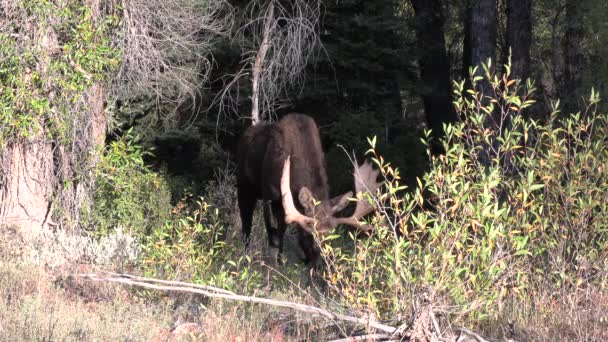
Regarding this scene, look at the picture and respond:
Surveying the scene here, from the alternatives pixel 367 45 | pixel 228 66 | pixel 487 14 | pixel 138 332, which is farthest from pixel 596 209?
pixel 228 66

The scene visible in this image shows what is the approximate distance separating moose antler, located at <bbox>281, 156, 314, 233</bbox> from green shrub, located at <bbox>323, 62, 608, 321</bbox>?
137 inches

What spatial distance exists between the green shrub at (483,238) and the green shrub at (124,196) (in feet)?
19.0

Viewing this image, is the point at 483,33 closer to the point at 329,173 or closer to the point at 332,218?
the point at 329,173

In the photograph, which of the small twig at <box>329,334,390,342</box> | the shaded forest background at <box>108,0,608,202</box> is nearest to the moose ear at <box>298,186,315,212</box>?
the small twig at <box>329,334,390,342</box>

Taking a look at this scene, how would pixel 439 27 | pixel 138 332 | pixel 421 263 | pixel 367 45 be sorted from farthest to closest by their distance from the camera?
pixel 439 27 < pixel 367 45 < pixel 138 332 < pixel 421 263

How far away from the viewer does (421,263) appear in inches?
267

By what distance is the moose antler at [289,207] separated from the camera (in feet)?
38.7

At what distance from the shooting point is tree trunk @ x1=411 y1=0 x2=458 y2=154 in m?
22.2

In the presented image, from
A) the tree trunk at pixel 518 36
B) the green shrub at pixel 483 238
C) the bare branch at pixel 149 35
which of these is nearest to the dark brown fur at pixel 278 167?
the bare branch at pixel 149 35

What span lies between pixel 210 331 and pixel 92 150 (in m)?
6.07

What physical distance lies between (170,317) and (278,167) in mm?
5420

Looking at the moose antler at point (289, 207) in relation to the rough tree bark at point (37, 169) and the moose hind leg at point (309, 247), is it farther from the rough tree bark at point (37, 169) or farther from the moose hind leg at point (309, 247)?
the rough tree bark at point (37, 169)

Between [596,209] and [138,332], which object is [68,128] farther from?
[596,209]

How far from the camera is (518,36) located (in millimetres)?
17938
